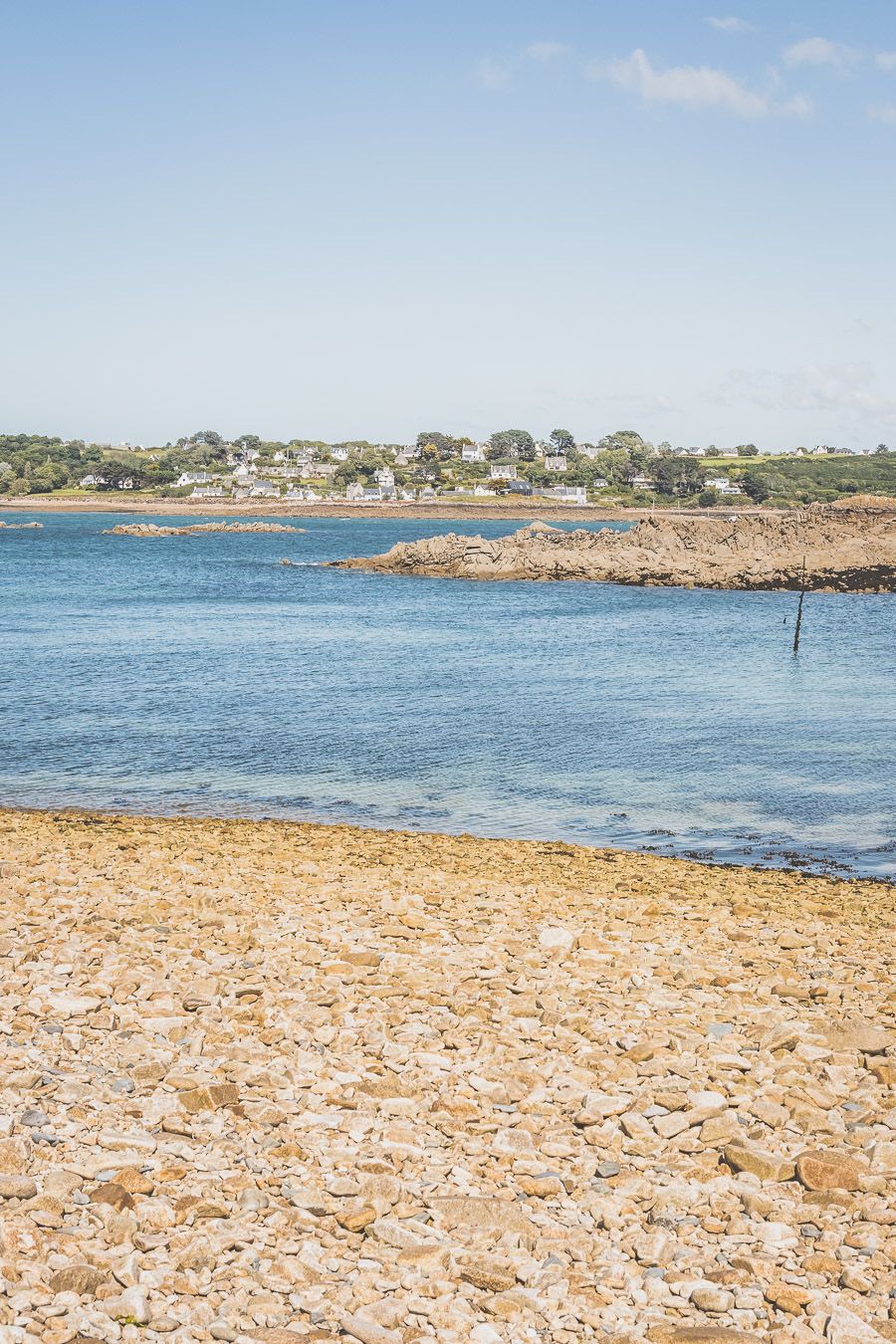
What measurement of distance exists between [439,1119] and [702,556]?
2844 inches

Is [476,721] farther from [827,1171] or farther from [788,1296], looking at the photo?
[788,1296]

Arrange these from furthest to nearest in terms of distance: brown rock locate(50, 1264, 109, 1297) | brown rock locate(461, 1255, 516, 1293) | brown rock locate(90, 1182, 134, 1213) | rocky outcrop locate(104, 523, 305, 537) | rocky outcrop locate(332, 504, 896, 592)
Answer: rocky outcrop locate(104, 523, 305, 537) → rocky outcrop locate(332, 504, 896, 592) → brown rock locate(90, 1182, 134, 1213) → brown rock locate(461, 1255, 516, 1293) → brown rock locate(50, 1264, 109, 1297)

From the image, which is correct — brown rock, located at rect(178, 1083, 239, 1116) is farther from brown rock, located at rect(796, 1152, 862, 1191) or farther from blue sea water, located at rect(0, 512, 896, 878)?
blue sea water, located at rect(0, 512, 896, 878)

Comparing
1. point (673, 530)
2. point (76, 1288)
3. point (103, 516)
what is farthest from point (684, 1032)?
point (103, 516)

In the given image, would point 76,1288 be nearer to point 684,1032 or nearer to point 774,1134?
point 774,1134

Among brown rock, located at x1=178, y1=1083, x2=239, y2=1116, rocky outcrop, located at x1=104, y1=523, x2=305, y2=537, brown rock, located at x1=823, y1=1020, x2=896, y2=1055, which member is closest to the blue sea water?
brown rock, located at x1=823, y1=1020, x2=896, y2=1055

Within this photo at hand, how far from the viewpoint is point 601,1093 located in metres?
7.51

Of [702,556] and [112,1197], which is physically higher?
[702,556]

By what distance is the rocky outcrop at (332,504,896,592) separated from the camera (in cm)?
7094

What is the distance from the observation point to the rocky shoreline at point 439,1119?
18.1 feet

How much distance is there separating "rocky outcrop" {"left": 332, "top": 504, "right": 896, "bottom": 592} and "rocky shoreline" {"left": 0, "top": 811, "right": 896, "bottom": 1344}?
62004 millimetres

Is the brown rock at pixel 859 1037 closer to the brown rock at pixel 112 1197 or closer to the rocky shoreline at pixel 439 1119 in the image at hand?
the rocky shoreline at pixel 439 1119

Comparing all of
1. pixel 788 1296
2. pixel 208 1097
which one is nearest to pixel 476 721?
pixel 208 1097

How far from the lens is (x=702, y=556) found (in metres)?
76.6
